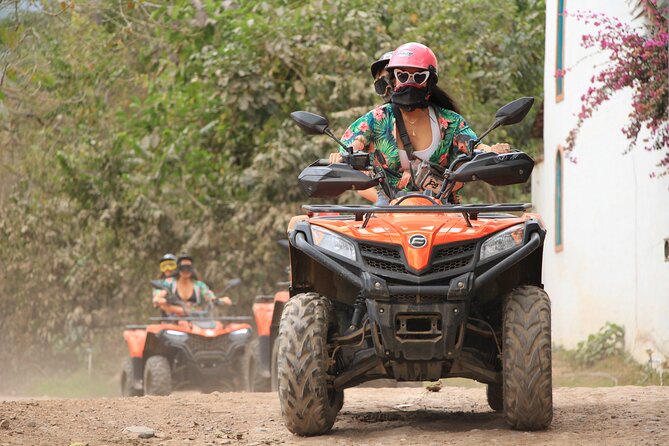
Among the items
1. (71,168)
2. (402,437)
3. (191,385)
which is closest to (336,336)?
(402,437)

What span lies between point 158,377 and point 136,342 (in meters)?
1.13

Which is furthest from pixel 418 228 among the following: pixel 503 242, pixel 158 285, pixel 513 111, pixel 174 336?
pixel 158 285

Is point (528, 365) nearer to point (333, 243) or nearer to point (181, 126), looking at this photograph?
point (333, 243)

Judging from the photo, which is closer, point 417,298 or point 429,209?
point 417,298

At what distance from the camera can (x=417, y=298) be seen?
7.76 m

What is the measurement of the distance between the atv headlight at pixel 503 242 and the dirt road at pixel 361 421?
0.98 metres

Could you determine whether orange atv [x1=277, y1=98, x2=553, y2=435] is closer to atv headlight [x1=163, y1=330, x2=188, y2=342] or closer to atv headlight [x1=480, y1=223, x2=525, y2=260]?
atv headlight [x1=480, y1=223, x2=525, y2=260]

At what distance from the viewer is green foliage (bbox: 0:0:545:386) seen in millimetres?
23375

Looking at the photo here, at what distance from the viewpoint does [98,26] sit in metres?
31.2

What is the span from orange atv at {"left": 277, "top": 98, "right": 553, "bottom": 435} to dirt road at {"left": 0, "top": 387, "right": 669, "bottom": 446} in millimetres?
313

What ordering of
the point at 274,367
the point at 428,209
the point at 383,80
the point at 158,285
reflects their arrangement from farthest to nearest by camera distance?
the point at 158,285 → the point at 274,367 → the point at 383,80 → the point at 428,209

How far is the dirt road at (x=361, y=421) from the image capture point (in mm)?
7844

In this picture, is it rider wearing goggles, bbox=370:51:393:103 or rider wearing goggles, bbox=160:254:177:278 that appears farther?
rider wearing goggles, bbox=160:254:177:278

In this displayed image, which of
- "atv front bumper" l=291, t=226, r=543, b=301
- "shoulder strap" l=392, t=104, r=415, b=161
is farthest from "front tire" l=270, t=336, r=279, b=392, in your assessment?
"atv front bumper" l=291, t=226, r=543, b=301
